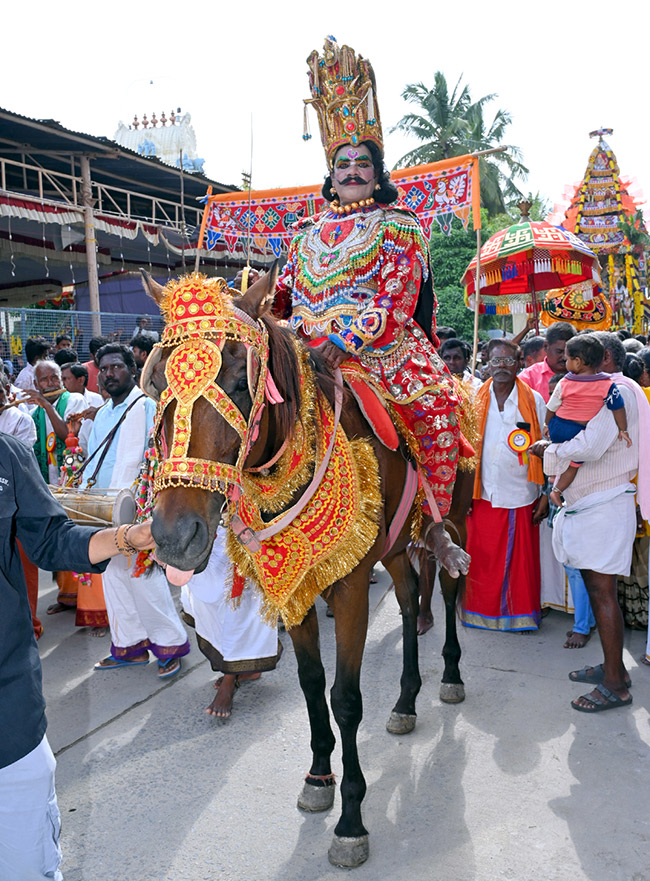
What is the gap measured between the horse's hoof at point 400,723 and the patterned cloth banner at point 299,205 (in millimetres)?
3143

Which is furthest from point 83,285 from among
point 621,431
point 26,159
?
point 621,431

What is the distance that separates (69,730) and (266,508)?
2.00 m

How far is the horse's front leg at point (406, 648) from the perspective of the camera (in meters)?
3.50

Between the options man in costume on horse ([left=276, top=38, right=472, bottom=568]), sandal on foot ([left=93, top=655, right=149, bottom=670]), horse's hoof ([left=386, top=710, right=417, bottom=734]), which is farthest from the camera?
sandal on foot ([left=93, top=655, right=149, bottom=670])

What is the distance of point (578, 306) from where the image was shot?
1008cm

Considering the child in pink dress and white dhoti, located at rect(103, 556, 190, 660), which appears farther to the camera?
white dhoti, located at rect(103, 556, 190, 660)

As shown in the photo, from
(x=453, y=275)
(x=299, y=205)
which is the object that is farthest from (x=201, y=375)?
(x=453, y=275)

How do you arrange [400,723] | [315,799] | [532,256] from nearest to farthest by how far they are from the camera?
[315,799], [400,723], [532,256]

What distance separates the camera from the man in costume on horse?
3.01 metres

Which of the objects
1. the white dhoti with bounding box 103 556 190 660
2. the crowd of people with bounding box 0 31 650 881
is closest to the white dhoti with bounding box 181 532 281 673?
the crowd of people with bounding box 0 31 650 881

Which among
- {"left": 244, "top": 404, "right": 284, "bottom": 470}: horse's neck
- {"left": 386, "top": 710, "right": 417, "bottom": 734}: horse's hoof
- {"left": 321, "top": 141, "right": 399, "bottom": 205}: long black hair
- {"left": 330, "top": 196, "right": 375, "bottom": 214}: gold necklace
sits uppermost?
{"left": 321, "top": 141, "right": 399, "bottom": 205}: long black hair

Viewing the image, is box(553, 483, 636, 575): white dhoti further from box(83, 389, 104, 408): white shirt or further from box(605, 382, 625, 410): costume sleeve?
box(83, 389, 104, 408): white shirt

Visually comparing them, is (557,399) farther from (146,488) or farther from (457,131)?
(457,131)

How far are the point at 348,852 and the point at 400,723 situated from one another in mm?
955
